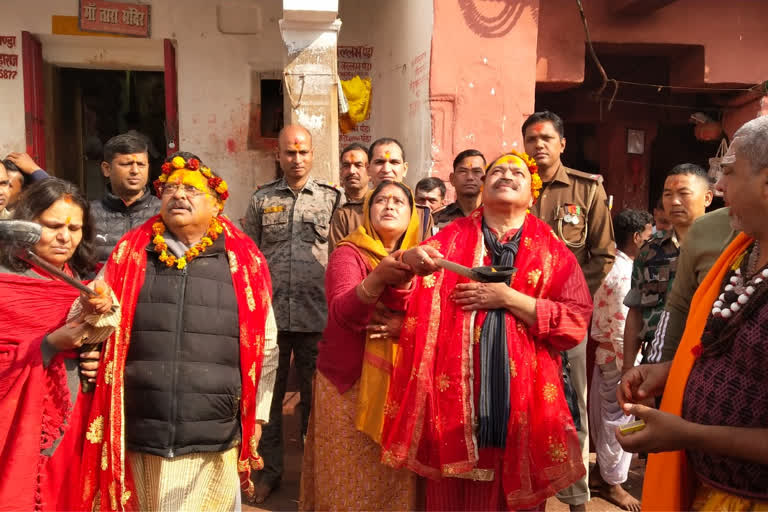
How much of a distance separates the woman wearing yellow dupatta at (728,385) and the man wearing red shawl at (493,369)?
28.4 inches

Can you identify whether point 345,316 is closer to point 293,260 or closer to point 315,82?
point 293,260

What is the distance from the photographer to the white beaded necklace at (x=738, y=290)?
73.0 inches

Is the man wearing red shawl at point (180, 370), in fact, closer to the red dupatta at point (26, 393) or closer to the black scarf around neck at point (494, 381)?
the red dupatta at point (26, 393)

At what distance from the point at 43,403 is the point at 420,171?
12.9 ft


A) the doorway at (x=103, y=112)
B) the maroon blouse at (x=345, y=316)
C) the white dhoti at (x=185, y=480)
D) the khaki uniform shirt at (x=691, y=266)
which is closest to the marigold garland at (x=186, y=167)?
the maroon blouse at (x=345, y=316)

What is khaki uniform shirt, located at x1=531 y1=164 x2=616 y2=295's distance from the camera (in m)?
3.99

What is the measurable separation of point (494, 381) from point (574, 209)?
160 centimetres

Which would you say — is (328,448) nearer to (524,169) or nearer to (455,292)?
(455,292)

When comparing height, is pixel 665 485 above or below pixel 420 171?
below

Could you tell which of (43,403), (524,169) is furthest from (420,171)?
(43,403)

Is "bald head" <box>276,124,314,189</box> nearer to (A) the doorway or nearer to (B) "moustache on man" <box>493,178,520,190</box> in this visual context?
(B) "moustache on man" <box>493,178,520,190</box>

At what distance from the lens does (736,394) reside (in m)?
1.82

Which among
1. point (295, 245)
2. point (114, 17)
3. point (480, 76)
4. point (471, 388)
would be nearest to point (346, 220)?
point (295, 245)

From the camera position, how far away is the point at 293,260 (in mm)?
4352
